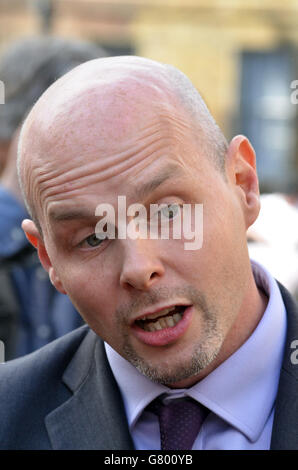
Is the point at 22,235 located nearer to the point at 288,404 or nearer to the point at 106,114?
the point at 106,114

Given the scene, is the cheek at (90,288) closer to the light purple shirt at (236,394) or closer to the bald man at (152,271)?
the bald man at (152,271)

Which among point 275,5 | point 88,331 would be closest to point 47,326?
Answer: point 88,331

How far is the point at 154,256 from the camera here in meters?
1.83

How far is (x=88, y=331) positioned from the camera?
2373mm

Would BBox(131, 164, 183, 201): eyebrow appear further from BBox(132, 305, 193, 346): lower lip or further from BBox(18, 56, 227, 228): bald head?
BBox(132, 305, 193, 346): lower lip

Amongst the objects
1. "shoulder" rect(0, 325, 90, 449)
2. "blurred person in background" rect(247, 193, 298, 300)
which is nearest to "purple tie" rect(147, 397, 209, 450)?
"shoulder" rect(0, 325, 90, 449)

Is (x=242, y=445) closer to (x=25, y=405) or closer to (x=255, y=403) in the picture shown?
(x=255, y=403)

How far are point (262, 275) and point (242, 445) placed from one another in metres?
0.54

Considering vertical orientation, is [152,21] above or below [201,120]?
below

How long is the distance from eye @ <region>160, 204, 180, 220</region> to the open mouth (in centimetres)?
24

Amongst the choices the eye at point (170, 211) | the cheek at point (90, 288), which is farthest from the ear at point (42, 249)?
the eye at point (170, 211)

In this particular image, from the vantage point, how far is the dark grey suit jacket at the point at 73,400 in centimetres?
198

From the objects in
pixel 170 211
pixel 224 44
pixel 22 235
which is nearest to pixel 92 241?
pixel 170 211

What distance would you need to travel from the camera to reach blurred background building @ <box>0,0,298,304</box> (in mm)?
15680
